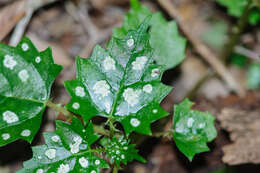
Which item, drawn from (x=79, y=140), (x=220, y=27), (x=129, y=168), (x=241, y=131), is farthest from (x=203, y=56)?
(x=79, y=140)

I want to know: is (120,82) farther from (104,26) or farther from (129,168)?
(104,26)

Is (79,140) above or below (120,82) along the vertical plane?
below

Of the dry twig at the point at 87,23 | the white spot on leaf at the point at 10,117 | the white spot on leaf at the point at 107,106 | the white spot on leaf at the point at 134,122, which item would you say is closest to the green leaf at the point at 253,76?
the dry twig at the point at 87,23

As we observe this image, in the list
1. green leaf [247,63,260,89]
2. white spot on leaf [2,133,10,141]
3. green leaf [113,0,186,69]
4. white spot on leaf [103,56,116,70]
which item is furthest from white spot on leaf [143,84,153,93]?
green leaf [247,63,260,89]

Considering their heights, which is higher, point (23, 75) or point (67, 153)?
point (23, 75)

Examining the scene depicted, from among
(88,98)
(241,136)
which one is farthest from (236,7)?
(88,98)

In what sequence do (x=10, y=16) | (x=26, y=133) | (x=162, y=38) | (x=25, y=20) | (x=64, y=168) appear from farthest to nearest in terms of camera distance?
(x=25, y=20) < (x=10, y=16) < (x=162, y=38) < (x=26, y=133) < (x=64, y=168)

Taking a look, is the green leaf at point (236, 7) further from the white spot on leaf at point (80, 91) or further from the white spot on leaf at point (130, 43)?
the white spot on leaf at point (80, 91)

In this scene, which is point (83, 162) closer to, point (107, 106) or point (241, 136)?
point (107, 106)
